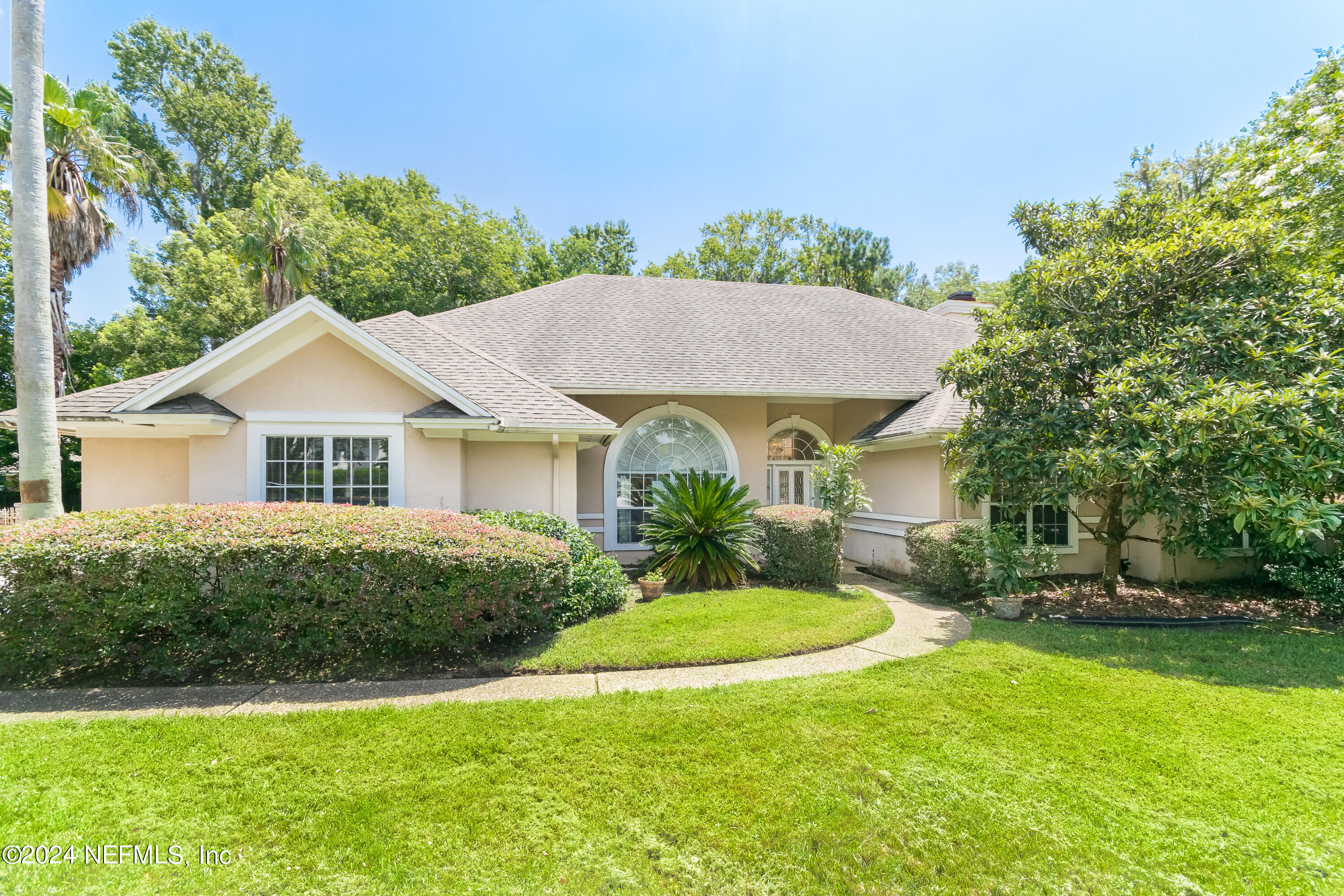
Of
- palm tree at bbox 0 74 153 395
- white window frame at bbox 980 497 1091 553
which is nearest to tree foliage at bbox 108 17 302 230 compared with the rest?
palm tree at bbox 0 74 153 395

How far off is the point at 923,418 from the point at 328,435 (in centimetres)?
1038

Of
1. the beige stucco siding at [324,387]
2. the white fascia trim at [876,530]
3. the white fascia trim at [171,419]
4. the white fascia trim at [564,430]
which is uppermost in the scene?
the beige stucco siding at [324,387]

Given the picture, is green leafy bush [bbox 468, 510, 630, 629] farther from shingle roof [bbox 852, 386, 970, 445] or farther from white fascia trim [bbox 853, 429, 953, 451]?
shingle roof [bbox 852, 386, 970, 445]

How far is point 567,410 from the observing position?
890cm

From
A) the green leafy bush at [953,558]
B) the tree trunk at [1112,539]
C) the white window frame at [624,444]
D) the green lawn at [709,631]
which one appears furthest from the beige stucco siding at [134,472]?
the tree trunk at [1112,539]

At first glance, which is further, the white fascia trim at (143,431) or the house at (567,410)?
the house at (567,410)

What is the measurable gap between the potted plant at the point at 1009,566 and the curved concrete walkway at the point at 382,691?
Answer: 99.0 inches

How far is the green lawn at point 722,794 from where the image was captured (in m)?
2.72

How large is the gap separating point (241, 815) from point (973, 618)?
8.19m

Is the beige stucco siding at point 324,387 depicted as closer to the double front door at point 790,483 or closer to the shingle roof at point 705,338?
the shingle roof at point 705,338

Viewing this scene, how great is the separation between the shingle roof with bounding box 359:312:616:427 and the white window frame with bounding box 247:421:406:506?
1.16 metres

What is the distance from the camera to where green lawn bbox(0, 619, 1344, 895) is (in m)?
2.72

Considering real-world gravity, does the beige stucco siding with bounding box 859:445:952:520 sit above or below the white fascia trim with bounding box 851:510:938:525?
above

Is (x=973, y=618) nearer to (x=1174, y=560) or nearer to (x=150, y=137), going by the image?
(x=1174, y=560)
